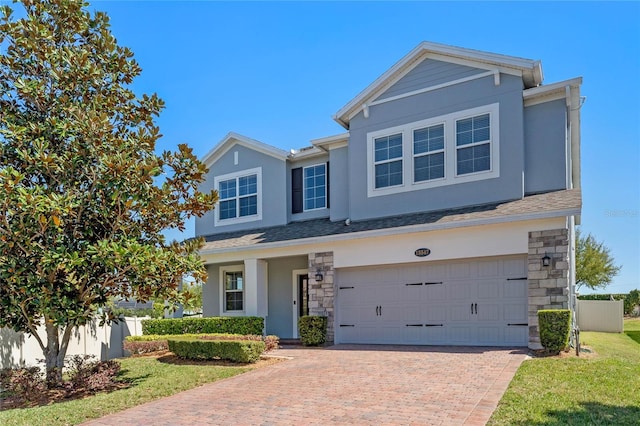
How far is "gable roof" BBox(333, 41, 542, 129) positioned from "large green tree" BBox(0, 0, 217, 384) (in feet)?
23.2

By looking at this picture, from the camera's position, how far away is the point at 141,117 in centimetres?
972

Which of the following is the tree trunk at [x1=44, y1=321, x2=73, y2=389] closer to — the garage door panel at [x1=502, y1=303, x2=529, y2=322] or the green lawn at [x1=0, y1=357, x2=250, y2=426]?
the green lawn at [x1=0, y1=357, x2=250, y2=426]

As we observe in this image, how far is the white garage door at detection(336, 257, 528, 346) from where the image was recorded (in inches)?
455

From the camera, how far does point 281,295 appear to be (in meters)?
16.7

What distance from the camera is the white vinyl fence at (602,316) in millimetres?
18891

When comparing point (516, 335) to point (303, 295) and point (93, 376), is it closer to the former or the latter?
point (303, 295)

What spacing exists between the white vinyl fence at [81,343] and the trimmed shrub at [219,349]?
1.52 meters

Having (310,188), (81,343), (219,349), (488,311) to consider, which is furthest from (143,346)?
(488,311)

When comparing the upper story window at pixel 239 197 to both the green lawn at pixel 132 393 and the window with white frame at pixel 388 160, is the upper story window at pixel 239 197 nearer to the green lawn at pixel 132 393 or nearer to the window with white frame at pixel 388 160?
the window with white frame at pixel 388 160

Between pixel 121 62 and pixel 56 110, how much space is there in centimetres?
159

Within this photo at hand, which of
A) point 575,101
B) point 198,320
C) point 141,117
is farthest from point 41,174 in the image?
point 575,101

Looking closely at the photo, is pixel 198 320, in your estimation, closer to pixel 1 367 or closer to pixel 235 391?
pixel 1 367

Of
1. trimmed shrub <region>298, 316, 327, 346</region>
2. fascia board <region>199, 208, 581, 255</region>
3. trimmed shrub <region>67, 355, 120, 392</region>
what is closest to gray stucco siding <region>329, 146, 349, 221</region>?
fascia board <region>199, 208, 581, 255</region>

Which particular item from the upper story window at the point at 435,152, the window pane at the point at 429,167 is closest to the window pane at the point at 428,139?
the upper story window at the point at 435,152
